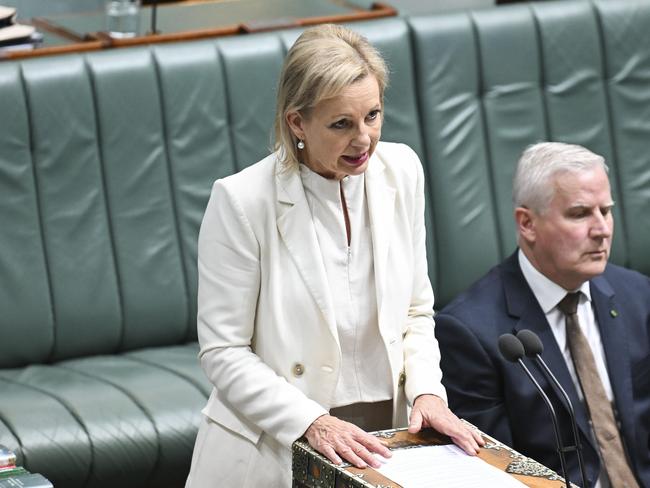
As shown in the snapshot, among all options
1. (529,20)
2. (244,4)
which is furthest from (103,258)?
(529,20)

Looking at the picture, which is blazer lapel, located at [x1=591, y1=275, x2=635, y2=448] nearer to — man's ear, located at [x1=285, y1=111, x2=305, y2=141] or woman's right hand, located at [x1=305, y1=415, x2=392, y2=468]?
woman's right hand, located at [x1=305, y1=415, x2=392, y2=468]

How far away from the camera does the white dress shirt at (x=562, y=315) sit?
10.4ft

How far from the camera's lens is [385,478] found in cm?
231

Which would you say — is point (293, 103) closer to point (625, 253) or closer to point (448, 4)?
point (625, 253)

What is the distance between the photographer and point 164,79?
4.49 m

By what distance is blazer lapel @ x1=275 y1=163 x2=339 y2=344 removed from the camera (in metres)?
2.53

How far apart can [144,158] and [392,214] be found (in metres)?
2.00

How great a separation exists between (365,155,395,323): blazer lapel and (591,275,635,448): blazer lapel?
801 mm

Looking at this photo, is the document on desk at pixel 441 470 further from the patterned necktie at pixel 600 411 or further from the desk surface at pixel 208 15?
the desk surface at pixel 208 15

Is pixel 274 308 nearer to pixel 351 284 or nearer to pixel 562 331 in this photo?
pixel 351 284

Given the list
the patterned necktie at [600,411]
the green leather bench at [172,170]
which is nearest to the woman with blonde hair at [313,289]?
the patterned necktie at [600,411]

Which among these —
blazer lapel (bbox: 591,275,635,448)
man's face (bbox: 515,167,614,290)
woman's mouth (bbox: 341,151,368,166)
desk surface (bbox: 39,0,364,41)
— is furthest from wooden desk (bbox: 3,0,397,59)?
woman's mouth (bbox: 341,151,368,166)

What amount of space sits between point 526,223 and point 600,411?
1.54 feet

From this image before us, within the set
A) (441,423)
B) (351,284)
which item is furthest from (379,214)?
(441,423)
